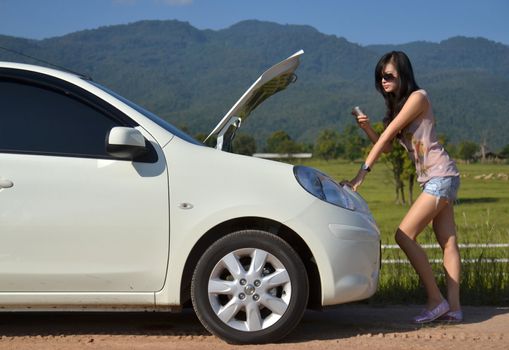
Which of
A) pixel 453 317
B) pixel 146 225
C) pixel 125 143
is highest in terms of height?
pixel 125 143

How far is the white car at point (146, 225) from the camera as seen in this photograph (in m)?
4.64

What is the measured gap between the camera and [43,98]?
485 centimetres

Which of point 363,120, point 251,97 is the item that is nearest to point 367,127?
point 363,120

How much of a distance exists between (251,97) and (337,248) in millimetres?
1291

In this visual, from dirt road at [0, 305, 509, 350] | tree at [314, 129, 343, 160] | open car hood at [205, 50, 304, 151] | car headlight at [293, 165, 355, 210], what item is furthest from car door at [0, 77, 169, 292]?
tree at [314, 129, 343, 160]

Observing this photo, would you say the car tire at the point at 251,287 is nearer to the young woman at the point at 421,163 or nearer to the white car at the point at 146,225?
the white car at the point at 146,225

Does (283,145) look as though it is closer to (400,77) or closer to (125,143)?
(400,77)

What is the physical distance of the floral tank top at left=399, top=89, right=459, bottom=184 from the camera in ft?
18.4

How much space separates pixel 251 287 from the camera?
15.4ft

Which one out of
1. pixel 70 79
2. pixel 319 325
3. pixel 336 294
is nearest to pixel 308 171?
pixel 336 294

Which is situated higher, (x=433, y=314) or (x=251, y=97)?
(x=251, y=97)

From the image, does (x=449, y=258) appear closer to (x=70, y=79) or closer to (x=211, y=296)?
(x=211, y=296)

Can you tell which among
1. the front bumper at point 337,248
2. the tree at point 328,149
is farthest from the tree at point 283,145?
the front bumper at point 337,248

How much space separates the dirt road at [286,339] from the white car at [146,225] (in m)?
0.24
